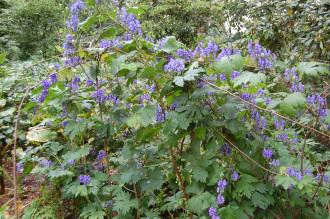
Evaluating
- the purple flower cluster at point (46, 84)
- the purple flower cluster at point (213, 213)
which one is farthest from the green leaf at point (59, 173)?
the purple flower cluster at point (213, 213)

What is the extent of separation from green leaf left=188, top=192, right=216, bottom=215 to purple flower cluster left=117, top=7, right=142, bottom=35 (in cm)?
87

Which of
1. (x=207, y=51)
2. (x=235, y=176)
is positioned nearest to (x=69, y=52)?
(x=207, y=51)

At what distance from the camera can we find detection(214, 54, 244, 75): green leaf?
65.3 inches

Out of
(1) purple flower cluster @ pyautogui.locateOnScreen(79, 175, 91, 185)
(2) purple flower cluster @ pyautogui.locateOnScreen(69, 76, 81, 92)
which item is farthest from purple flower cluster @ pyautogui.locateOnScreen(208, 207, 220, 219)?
(2) purple flower cluster @ pyautogui.locateOnScreen(69, 76, 81, 92)

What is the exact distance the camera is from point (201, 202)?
1.90 meters

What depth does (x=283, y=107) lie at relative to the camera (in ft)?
5.29

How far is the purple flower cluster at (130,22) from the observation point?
1.94 metres

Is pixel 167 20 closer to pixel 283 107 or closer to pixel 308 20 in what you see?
pixel 308 20

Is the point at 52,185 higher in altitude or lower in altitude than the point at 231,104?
lower

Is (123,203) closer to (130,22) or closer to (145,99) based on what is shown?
(145,99)

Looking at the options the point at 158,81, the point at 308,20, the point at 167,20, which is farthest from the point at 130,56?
the point at 167,20

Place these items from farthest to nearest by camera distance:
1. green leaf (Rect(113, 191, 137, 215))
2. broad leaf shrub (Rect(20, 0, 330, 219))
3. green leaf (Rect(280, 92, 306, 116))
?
green leaf (Rect(113, 191, 137, 215)), broad leaf shrub (Rect(20, 0, 330, 219)), green leaf (Rect(280, 92, 306, 116))

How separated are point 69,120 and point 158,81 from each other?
64cm

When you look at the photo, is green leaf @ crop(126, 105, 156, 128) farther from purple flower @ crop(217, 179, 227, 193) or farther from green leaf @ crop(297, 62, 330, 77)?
green leaf @ crop(297, 62, 330, 77)
